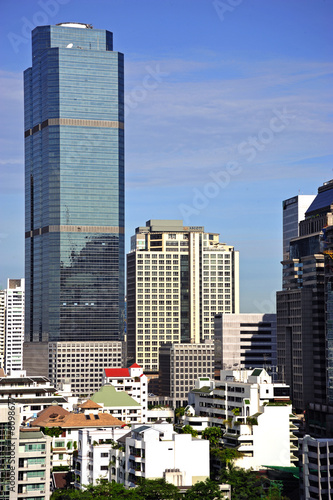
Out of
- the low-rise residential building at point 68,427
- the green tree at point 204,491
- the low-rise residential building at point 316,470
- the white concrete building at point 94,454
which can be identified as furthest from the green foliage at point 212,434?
the green tree at point 204,491

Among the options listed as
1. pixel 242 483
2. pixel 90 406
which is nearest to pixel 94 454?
pixel 242 483

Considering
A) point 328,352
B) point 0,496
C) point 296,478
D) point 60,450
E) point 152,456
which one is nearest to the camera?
point 0,496

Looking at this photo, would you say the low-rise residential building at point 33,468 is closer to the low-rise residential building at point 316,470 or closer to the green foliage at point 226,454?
the green foliage at point 226,454

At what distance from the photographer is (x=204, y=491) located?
411 ft

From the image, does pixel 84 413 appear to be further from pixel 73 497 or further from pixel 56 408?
pixel 73 497

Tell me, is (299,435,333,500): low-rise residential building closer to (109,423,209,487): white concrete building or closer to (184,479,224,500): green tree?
(109,423,209,487): white concrete building

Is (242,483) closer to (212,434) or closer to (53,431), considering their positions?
(212,434)

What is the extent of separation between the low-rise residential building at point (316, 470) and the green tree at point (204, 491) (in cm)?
1793

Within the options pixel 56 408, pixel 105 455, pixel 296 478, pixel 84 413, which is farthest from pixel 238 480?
pixel 56 408

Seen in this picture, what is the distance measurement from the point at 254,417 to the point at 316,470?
17.1m

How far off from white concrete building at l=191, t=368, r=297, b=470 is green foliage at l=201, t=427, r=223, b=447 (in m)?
1.07

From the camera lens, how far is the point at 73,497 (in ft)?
419

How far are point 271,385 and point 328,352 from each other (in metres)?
44.2

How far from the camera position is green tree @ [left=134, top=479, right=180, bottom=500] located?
123000 mm
